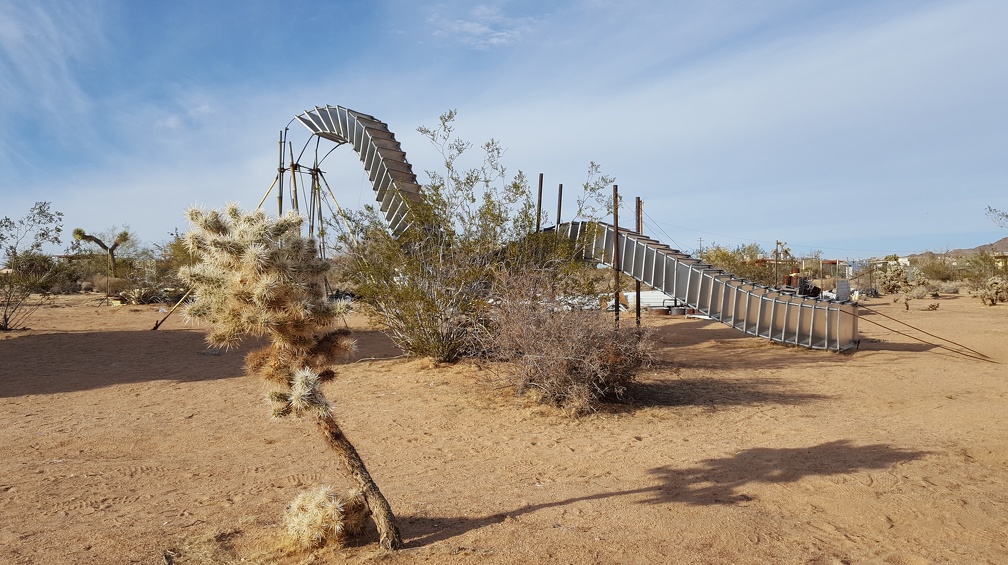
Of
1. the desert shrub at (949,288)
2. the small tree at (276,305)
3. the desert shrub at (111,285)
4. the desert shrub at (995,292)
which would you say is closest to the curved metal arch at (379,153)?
the small tree at (276,305)

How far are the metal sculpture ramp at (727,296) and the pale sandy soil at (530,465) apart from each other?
1.86 m

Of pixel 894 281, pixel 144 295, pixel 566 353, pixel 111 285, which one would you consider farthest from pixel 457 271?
pixel 894 281

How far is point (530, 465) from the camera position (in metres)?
6.77

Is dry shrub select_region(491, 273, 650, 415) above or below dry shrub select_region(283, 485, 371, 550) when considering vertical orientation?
above

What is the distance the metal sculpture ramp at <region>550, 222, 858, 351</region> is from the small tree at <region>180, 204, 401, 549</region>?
32.9 feet

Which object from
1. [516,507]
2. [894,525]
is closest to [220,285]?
[516,507]

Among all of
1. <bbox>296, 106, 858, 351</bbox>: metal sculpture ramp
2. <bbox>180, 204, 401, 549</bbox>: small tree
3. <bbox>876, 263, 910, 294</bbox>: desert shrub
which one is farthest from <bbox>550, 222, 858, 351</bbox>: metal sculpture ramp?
<bbox>876, 263, 910, 294</bbox>: desert shrub

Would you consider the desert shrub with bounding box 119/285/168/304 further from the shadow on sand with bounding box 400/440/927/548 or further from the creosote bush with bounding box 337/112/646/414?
the shadow on sand with bounding box 400/440/927/548

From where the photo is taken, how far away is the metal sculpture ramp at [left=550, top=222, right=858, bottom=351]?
14.7 metres

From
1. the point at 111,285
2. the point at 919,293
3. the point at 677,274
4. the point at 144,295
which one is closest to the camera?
the point at 677,274

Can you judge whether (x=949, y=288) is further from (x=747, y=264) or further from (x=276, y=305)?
(x=276, y=305)

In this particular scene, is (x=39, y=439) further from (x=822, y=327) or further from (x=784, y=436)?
(x=822, y=327)

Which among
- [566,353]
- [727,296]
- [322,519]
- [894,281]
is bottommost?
[322,519]

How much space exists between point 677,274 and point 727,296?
121 centimetres
